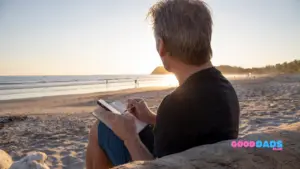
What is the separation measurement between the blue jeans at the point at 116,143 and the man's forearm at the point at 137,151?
200 millimetres

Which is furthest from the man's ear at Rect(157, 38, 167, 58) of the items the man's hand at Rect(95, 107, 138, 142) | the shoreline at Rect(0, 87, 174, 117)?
the shoreline at Rect(0, 87, 174, 117)

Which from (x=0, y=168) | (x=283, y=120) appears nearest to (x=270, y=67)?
(x=283, y=120)

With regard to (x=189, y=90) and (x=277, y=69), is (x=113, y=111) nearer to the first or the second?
(x=189, y=90)

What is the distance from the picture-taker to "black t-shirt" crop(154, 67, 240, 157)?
5.14 ft

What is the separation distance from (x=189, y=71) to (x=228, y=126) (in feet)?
1.29

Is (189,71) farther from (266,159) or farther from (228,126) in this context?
(266,159)

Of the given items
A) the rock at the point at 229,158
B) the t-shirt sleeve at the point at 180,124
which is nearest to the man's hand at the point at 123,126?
the t-shirt sleeve at the point at 180,124

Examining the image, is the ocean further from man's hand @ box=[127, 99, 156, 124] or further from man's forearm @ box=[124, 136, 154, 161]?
man's forearm @ box=[124, 136, 154, 161]

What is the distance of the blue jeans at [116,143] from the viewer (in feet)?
6.99

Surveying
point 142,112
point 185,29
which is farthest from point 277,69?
point 185,29

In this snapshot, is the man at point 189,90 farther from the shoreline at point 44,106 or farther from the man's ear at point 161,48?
the shoreline at point 44,106

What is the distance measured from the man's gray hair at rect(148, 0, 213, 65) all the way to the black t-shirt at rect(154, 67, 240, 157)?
16 centimetres

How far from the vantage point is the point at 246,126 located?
564 centimetres

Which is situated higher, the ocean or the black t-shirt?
the black t-shirt
